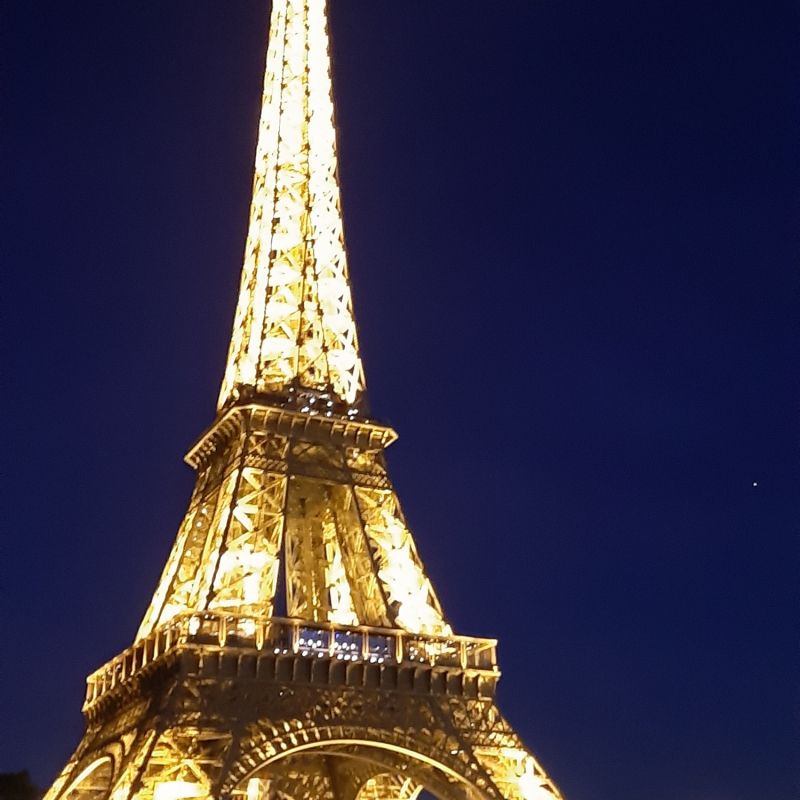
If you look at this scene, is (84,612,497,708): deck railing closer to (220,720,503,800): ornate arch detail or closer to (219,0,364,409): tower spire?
(220,720,503,800): ornate arch detail

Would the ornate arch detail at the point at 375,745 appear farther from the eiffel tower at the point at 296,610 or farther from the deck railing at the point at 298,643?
the deck railing at the point at 298,643

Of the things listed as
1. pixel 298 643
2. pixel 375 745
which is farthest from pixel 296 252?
pixel 375 745

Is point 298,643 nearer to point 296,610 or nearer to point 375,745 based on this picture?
point 375,745

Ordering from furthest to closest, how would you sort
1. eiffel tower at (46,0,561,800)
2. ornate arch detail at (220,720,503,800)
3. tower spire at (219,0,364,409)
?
1. tower spire at (219,0,364,409)
2. eiffel tower at (46,0,561,800)
3. ornate arch detail at (220,720,503,800)

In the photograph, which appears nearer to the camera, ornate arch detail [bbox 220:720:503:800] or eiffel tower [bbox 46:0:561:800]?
ornate arch detail [bbox 220:720:503:800]

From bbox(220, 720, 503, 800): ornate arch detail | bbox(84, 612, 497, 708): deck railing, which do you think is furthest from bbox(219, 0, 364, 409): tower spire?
bbox(220, 720, 503, 800): ornate arch detail

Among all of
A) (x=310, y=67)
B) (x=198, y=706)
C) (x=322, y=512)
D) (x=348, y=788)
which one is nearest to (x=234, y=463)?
(x=322, y=512)

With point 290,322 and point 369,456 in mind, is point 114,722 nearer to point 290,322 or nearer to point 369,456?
point 369,456
